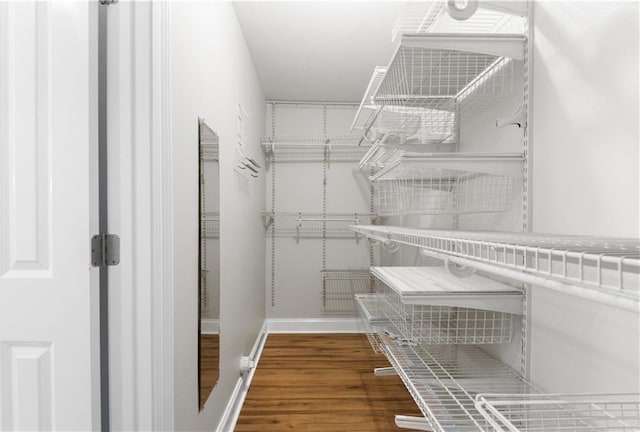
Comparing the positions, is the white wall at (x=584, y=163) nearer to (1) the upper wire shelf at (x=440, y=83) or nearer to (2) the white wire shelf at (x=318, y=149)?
(1) the upper wire shelf at (x=440, y=83)

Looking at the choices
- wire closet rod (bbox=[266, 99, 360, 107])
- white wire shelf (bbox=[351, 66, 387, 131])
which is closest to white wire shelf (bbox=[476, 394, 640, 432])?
white wire shelf (bbox=[351, 66, 387, 131])

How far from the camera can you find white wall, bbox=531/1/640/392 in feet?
2.87

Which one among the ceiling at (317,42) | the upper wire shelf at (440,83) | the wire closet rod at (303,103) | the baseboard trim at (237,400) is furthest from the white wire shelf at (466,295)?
the wire closet rod at (303,103)

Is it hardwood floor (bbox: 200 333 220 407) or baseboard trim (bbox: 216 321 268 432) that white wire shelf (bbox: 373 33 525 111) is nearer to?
hardwood floor (bbox: 200 333 220 407)

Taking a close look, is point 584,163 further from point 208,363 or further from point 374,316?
point 208,363

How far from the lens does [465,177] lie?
5.74ft

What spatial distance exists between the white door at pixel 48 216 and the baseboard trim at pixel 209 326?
501 mm

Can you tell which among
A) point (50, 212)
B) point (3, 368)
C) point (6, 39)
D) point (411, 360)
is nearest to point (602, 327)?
point (411, 360)

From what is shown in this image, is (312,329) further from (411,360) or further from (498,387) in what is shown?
(498,387)

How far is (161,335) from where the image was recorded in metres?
1.06

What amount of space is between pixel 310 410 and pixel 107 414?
4.29ft

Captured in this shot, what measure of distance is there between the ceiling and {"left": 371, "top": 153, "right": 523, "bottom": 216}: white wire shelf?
0.97 m

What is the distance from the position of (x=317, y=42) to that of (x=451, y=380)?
2.07 meters

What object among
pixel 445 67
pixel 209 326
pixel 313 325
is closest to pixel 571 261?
pixel 445 67
